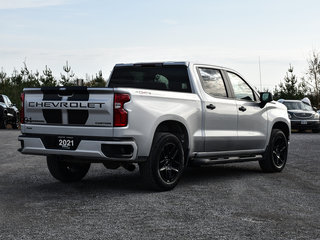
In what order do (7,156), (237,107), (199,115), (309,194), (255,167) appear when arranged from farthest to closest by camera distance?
1. (7,156)
2. (255,167)
3. (237,107)
4. (199,115)
5. (309,194)

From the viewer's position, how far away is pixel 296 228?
6188 millimetres

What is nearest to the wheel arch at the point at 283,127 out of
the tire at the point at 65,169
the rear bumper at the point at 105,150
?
the tire at the point at 65,169

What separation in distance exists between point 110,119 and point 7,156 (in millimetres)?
7206

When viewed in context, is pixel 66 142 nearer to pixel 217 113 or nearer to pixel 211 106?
pixel 211 106

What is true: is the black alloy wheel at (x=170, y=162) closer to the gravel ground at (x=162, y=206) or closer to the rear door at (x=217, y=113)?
the gravel ground at (x=162, y=206)

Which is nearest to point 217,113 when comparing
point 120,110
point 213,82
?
point 213,82

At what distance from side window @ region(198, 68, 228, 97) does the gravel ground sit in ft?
4.79

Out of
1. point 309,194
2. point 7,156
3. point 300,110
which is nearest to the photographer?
point 309,194

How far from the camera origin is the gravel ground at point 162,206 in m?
5.95

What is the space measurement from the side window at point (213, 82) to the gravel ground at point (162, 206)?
57.5 inches

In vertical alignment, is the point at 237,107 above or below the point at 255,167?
above

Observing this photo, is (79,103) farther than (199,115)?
No

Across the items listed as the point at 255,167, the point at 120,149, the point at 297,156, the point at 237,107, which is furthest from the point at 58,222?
the point at 297,156

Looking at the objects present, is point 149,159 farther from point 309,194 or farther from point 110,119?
point 309,194
